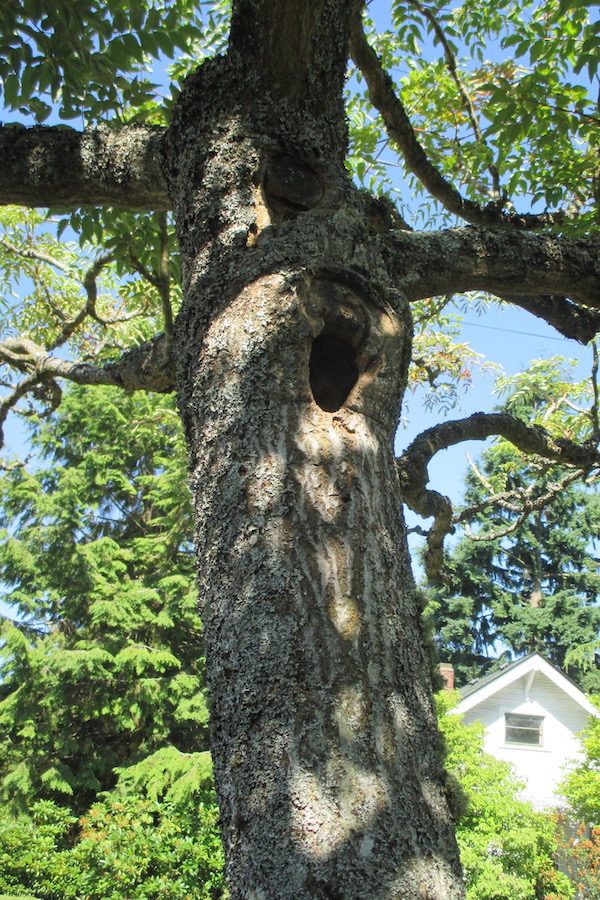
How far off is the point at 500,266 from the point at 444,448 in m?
1.03

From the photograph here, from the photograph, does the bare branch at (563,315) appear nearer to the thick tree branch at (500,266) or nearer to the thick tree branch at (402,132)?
the thick tree branch at (500,266)

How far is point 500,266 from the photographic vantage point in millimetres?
2721

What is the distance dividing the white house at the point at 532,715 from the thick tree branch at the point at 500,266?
16.6m

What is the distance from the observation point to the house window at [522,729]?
18.1m

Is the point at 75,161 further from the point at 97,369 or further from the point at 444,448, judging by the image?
the point at 444,448

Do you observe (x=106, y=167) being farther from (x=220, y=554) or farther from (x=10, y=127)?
(x=220, y=554)

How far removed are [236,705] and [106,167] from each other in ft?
6.96

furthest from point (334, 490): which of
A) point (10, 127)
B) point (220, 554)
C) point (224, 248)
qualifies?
point (10, 127)

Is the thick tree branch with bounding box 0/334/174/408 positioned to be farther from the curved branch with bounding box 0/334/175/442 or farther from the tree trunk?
the tree trunk

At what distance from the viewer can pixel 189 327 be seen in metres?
1.94

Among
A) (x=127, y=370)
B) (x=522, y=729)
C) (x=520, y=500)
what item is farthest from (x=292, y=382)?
(x=522, y=729)

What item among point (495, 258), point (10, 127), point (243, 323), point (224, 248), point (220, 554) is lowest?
point (220, 554)

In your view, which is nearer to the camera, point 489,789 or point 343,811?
point 343,811

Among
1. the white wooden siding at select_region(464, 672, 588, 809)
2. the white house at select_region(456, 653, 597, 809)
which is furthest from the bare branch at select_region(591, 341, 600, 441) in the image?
the white wooden siding at select_region(464, 672, 588, 809)
